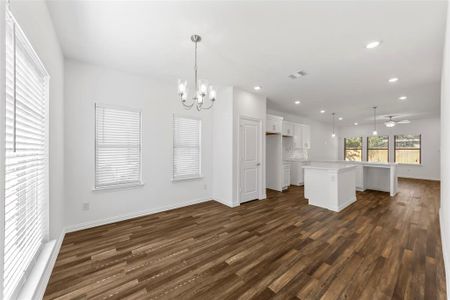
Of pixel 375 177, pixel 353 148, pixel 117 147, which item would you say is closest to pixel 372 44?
pixel 117 147

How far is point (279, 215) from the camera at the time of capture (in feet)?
12.5

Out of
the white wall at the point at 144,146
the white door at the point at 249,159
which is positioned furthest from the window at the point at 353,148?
the white wall at the point at 144,146

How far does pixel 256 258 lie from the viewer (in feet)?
7.64

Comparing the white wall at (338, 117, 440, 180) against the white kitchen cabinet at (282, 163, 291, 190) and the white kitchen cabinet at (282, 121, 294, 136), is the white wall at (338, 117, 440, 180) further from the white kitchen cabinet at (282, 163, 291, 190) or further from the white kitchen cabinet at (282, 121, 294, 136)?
the white kitchen cabinet at (282, 163, 291, 190)

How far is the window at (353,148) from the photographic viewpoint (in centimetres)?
1034

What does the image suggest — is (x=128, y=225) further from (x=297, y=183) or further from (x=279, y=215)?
(x=297, y=183)

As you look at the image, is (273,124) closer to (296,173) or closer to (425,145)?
(296,173)

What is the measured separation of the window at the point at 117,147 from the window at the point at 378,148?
1142 centimetres

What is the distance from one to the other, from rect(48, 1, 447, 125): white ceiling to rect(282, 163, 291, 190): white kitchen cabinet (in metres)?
3.17

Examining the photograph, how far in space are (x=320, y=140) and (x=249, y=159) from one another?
628cm

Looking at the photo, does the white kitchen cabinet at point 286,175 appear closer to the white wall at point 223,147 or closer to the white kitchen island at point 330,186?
the white kitchen island at point 330,186

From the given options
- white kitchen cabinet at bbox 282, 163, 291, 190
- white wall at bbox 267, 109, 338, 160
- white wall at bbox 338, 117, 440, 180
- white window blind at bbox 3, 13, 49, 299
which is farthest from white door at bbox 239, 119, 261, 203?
white wall at bbox 338, 117, 440, 180

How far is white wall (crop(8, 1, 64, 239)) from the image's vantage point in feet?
5.00

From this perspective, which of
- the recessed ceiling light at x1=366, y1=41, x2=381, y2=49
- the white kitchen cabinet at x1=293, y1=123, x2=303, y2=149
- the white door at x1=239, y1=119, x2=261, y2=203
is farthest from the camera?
the white kitchen cabinet at x1=293, y1=123, x2=303, y2=149
